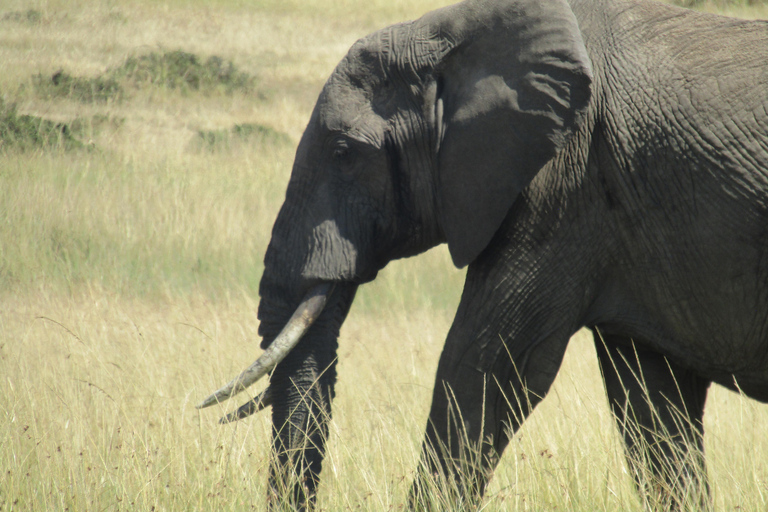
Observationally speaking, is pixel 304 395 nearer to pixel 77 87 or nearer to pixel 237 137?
pixel 237 137

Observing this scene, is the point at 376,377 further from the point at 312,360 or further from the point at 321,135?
the point at 321,135

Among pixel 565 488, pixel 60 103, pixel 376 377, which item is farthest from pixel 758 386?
pixel 60 103

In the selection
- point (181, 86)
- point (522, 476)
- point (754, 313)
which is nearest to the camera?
point (754, 313)

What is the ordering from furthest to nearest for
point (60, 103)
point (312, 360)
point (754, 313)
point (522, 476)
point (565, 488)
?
point (60, 103) < point (522, 476) < point (312, 360) < point (565, 488) < point (754, 313)

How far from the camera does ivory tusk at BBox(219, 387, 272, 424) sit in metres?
3.34

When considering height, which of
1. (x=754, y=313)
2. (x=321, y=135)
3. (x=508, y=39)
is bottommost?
(x=754, y=313)

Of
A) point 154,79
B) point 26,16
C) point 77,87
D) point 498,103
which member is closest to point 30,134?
point 77,87

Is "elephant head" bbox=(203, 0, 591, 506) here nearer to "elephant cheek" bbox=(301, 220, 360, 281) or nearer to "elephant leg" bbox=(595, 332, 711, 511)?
"elephant cheek" bbox=(301, 220, 360, 281)

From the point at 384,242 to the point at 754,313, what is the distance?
1360 mm

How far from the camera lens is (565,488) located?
10.3 ft

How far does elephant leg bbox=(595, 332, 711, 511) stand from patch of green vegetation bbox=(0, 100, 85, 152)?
8.67m

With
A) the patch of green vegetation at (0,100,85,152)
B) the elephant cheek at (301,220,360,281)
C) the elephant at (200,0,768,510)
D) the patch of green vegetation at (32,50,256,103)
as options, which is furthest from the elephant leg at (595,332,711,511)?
the patch of green vegetation at (32,50,256,103)

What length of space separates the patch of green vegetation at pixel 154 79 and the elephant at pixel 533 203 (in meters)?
12.6

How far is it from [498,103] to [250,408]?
1576mm
